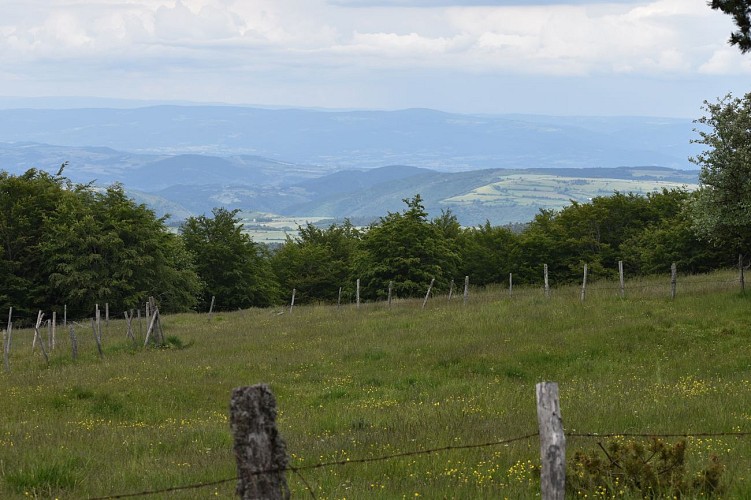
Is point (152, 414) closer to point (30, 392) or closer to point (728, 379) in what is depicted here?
point (30, 392)

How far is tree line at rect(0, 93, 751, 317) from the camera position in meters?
57.5

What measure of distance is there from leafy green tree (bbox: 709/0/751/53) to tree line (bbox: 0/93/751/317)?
26.3 m

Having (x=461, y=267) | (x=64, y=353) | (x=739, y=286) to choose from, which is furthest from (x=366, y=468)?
(x=461, y=267)

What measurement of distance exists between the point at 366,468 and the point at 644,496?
3399 millimetres

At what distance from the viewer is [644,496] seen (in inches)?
328

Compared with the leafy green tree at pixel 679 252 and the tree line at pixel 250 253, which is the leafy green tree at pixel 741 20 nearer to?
the tree line at pixel 250 253

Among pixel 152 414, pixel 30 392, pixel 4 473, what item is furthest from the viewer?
pixel 30 392

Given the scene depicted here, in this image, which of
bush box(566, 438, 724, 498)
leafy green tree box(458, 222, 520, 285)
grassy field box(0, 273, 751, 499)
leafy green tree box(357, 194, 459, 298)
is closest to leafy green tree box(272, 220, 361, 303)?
leafy green tree box(458, 222, 520, 285)

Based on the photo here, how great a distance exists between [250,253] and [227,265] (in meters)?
2.63

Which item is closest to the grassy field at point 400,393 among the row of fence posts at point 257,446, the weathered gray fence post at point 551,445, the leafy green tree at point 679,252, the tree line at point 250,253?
the weathered gray fence post at point 551,445

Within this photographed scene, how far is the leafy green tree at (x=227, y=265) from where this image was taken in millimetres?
75500

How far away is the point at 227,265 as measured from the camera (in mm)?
76312

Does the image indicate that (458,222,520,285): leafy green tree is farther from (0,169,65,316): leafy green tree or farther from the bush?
the bush

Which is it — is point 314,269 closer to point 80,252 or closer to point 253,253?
point 253,253
